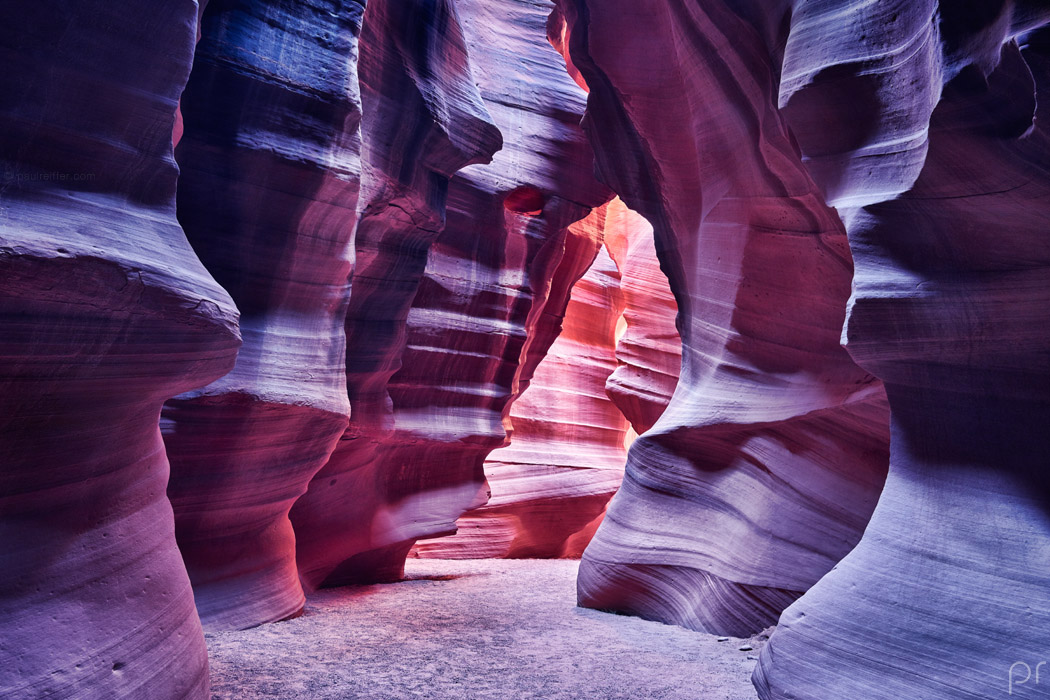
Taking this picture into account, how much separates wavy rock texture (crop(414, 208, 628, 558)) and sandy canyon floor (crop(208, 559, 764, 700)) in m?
3.95

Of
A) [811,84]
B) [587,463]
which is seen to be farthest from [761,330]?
[587,463]

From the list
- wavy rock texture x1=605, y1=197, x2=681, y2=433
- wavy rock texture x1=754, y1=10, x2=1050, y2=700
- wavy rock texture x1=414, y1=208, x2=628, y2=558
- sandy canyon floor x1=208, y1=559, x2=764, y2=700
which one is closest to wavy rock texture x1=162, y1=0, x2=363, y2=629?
sandy canyon floor x1=208, y1=559, x2=764, y2=700

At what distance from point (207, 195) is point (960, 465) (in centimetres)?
394

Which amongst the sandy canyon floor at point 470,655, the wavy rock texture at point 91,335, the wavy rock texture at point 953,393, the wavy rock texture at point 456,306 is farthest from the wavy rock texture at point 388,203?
the wavy rock texture at point 953,393

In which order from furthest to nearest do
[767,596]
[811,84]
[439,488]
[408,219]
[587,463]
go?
[587,463]
[439,488]
[408,219]
[767,596]
[811,84]

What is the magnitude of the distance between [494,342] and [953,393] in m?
5.26

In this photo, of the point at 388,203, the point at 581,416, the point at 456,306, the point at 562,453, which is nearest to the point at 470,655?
the point at 388,203

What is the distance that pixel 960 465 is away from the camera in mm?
3010

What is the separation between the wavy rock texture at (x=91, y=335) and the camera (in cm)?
226

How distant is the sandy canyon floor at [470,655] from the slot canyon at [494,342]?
1.4 inches

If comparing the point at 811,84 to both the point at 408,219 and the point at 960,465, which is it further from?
the point at 408,219

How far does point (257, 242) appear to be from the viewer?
4.64 metres

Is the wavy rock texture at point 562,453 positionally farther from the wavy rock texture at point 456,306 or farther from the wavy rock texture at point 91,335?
the wavy rock texture at point 91,335

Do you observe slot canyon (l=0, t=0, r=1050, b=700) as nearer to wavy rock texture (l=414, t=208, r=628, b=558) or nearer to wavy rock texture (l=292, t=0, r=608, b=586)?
wavy rock texture (l=292, t=0, r=608, b=586)
